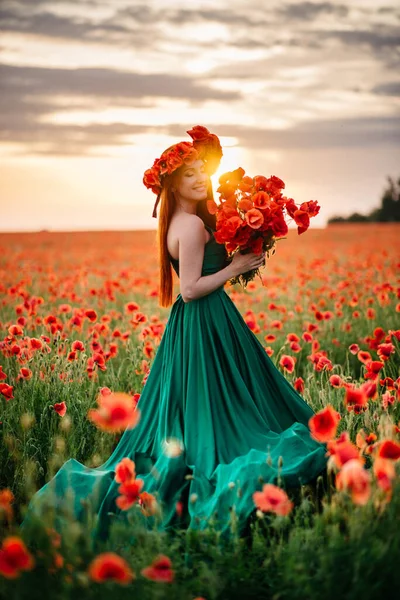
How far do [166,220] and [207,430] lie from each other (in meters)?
1.09

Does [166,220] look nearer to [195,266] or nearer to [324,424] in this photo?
[195,266]

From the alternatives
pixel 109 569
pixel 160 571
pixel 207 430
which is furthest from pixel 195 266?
pixel 109 569

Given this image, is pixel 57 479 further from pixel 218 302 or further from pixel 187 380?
pixel 218 302

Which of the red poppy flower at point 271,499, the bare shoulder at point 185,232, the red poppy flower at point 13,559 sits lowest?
the red poppy flower at point 13,559

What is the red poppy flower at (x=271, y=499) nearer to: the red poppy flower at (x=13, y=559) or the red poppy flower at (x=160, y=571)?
the red poppy flower at (x=160, y=571)

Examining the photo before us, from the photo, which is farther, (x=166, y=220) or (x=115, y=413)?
(x=166, y=220)

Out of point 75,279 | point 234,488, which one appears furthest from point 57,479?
point 75,279

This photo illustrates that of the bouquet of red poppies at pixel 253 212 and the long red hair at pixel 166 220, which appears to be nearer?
the bouquet of red poppies at pixel 253 212

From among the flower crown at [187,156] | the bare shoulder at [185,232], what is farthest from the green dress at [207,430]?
the flower crown at [187,156]

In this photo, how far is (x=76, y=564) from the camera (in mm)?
2039

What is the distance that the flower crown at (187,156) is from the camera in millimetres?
3256

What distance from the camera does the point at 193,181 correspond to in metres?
3.33

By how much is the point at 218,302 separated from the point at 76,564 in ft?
5.41

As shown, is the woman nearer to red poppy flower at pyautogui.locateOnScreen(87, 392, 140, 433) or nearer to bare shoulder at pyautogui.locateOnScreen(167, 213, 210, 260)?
bare shoulder at pyautogui.locateOnScreen(167, 213, 210, 260)
